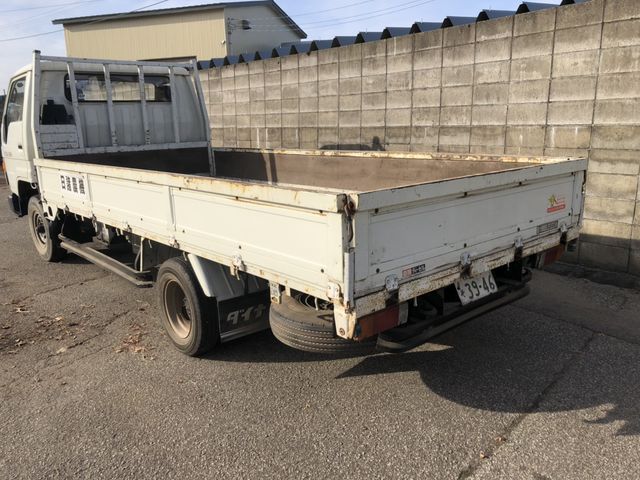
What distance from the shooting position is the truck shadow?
3.40m

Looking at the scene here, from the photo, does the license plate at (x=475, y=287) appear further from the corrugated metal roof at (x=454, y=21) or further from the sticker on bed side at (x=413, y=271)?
the corrugated metal roof at (x=454, y=21)

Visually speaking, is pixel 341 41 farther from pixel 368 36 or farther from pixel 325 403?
pixel 325 403

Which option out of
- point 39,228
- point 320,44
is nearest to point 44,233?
point 39,228

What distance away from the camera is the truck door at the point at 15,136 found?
6.52 m

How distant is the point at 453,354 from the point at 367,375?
30.3 inches

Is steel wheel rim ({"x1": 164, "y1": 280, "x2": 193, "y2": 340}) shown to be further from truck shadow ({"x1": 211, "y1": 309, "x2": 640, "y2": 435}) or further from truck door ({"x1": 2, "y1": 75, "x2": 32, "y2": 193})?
truck door ({"x1": 2, "y1": 75, "x2": 32, "y2": 193})

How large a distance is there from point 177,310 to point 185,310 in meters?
0.07

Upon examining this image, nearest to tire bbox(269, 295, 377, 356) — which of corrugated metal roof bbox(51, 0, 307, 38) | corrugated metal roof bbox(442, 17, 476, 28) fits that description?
corrugated metal roof bbox(442, 17, 476, 28)

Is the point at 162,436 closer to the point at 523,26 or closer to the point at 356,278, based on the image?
the point at 356,278

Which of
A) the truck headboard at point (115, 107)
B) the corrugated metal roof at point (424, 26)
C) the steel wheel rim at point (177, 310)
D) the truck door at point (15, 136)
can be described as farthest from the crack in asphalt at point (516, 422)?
the truck door at point (15, 136)

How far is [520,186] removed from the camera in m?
3.51

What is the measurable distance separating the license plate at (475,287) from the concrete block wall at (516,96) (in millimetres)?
2856

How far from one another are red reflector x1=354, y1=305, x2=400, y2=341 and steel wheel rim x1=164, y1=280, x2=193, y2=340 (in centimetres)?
194

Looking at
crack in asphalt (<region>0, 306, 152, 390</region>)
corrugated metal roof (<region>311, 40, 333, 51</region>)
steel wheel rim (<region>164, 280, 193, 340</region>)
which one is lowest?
crack in asphalt (<region>0, 306, 152, 390</region>)
